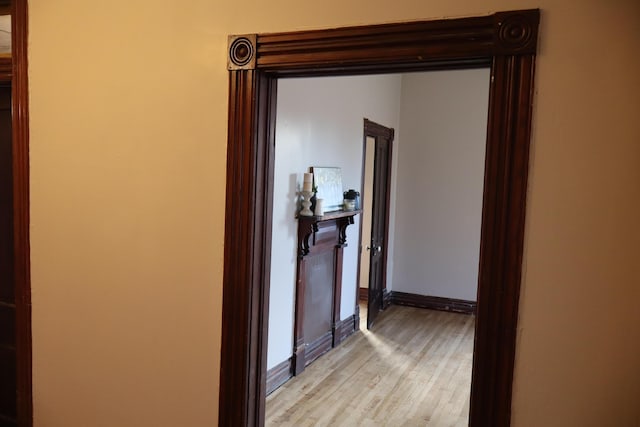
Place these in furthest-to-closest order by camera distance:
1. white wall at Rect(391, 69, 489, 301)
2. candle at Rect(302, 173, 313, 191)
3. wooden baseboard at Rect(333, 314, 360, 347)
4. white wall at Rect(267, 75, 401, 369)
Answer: white wall at Rect(391, 69, 489, 301), wooden baseboard at Rect(333, 314, 360, 347), candle at Rect(302, 173, 313, 191), white wall at Rect(267, 75, 401, 369)

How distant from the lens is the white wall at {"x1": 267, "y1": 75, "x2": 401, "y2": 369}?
12.4 ft

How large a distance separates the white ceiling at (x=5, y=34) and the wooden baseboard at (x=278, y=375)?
2578 mm

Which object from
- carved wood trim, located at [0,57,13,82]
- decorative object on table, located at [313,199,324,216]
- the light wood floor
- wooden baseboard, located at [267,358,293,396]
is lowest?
the light wood floor

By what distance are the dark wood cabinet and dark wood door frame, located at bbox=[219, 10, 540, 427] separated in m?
1.98

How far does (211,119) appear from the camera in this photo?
6.64 ft

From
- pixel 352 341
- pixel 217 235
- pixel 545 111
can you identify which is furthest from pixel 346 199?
pixel 545 111

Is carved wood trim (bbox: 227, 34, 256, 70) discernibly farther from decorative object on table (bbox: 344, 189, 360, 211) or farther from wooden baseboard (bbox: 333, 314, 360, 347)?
wooden baseboard (bbox: 333, 314, 360, 347)

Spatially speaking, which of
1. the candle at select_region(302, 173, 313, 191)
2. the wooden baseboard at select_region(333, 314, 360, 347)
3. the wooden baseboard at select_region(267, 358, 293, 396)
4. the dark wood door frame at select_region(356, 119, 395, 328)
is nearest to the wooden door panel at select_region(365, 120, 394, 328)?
the dark wood door frame at select_region(356, 119, 395, 328)

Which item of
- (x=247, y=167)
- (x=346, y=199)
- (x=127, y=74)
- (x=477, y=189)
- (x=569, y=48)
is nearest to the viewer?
(x=569, y=48)

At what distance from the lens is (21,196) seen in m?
2.40

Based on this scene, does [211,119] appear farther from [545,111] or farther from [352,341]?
[352,341]

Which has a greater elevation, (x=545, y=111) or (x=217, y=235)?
(x=545, y=111)

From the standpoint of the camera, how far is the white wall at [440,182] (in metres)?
6.25

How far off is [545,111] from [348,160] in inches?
134
